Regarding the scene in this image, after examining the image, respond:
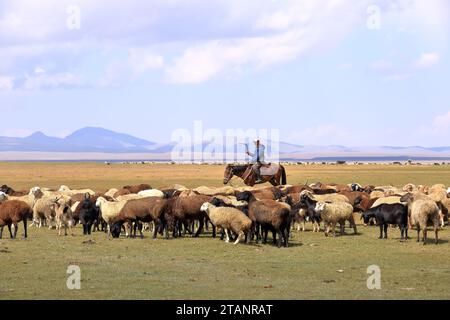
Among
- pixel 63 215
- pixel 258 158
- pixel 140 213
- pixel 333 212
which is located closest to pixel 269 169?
pixel 258 158

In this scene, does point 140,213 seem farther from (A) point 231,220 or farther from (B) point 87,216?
(A) point 231,220

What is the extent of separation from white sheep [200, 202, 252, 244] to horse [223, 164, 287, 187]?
19002 millimetres

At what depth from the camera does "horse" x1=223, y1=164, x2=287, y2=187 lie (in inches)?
1614

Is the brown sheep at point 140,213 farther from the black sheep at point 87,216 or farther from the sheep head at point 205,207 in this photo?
the sheep head at point 205,207

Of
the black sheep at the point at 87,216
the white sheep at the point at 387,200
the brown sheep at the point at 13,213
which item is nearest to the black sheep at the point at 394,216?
the white sheep at the point at 387,200

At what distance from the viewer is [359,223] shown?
27.6 m

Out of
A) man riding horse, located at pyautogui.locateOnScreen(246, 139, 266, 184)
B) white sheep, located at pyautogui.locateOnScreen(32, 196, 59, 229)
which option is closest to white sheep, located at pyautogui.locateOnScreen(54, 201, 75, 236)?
white sheep, located at pyautogui.locateOnScreen(32, 196, 59, 229)

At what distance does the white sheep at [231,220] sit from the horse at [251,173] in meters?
19.0

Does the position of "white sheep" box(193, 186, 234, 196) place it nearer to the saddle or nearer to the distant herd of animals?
the distant herd of animals

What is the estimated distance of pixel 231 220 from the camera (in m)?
21.1

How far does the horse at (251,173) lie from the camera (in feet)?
135
